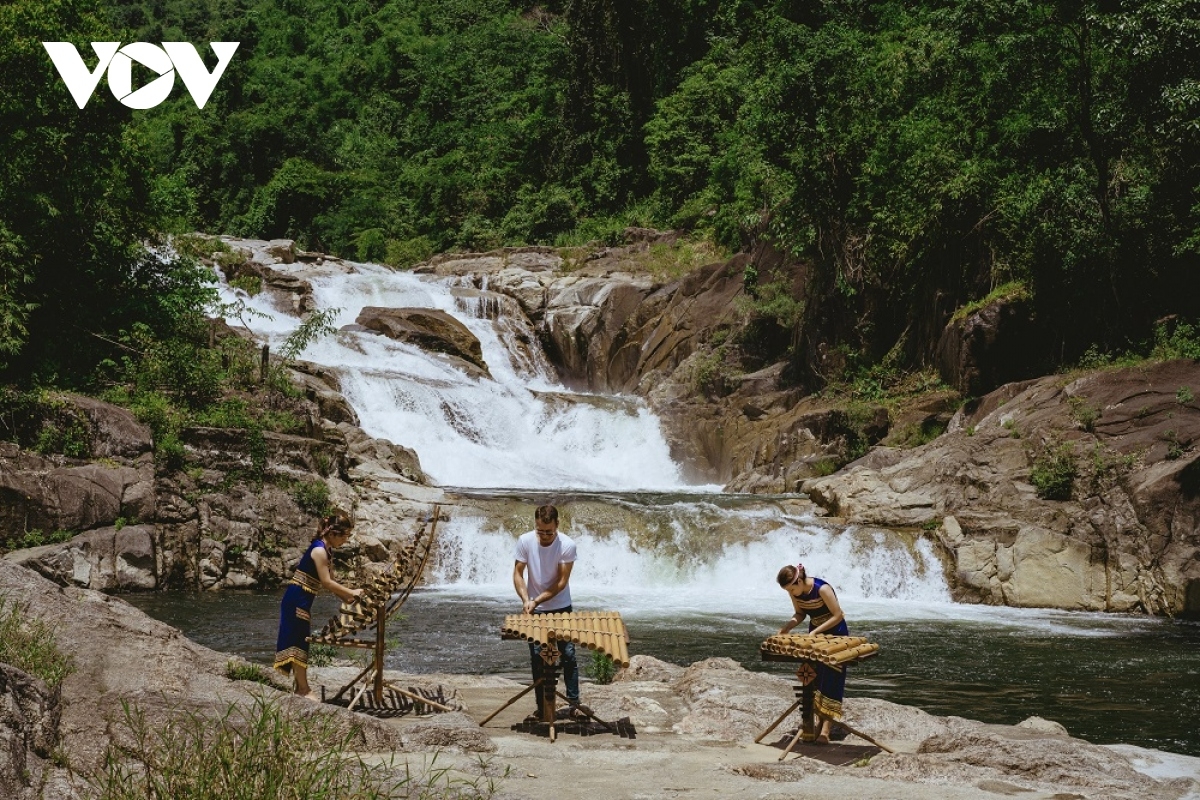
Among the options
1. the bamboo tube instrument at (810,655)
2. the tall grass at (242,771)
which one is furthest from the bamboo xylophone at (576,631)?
the tall grass at (242,771)

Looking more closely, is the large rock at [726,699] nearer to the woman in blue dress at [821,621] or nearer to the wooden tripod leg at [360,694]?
the woman in blue dress at [821,621]

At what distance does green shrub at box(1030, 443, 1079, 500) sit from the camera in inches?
733

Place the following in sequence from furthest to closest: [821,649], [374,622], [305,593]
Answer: [374,622] → [305,593] → [821,649]

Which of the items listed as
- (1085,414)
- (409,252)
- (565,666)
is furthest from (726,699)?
(409,252)

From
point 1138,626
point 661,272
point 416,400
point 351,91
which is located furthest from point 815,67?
point 351,91

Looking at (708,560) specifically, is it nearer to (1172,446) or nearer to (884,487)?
(884,487)

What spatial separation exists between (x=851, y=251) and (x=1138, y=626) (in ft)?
48.8

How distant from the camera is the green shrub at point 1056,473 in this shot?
61.1ft

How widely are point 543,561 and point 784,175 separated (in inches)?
954

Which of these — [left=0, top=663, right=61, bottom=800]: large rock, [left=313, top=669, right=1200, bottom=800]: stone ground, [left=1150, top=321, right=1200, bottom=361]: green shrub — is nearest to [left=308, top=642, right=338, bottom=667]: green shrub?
[left=313, top=669, right=1200, bottom=800]: stone ground

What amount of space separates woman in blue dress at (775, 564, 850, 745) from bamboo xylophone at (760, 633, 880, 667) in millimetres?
101

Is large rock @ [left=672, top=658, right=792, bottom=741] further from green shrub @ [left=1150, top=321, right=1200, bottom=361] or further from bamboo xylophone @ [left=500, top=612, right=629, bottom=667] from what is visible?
green shrub @ [left=1150, top=321, right=1200, bottom=361]

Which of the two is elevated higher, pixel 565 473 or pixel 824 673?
pixel 565 473

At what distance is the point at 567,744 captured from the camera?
7.22 metres
